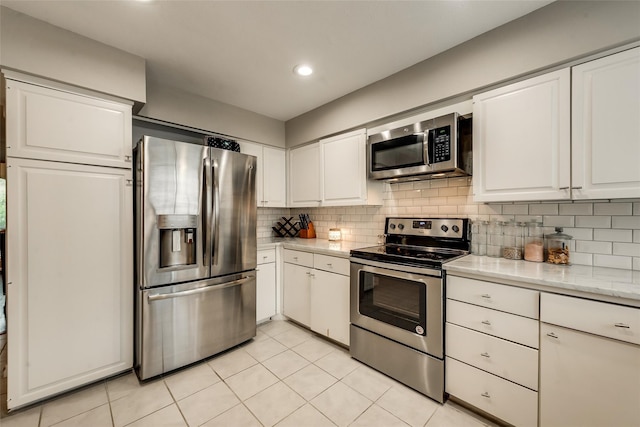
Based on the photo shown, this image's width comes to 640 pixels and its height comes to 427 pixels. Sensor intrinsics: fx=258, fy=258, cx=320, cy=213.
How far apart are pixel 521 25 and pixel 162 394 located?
137 inches

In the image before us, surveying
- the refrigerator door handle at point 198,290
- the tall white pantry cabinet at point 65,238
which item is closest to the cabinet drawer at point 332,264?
the refrigerator door handle at point 198,290

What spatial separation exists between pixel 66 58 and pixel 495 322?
128 inches

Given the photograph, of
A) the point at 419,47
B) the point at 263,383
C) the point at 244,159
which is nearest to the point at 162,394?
the point at 263,383

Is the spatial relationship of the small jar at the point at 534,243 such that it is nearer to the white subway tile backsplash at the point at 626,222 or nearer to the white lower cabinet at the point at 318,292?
the white subway tile backsplash at the point at 626,222

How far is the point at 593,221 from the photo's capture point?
166cm

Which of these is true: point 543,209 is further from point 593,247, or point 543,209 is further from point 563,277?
point 563,277

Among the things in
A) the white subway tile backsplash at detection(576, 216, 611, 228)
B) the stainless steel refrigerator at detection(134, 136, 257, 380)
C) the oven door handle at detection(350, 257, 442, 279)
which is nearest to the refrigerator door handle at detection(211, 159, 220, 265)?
the stainless steel refrigerator at detection(134, 136, 257, 380)

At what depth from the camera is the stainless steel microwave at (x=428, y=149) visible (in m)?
1.96

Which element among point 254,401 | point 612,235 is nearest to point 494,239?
point 612,235

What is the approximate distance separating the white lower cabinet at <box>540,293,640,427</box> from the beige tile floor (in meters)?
0.46

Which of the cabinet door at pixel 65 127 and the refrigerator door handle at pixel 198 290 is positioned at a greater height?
the cabinet door at pixel 65 127

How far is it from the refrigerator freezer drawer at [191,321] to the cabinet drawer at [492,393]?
177 cm

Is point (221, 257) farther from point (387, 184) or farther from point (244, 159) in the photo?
point (387, 184)

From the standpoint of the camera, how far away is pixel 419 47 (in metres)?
1.98
